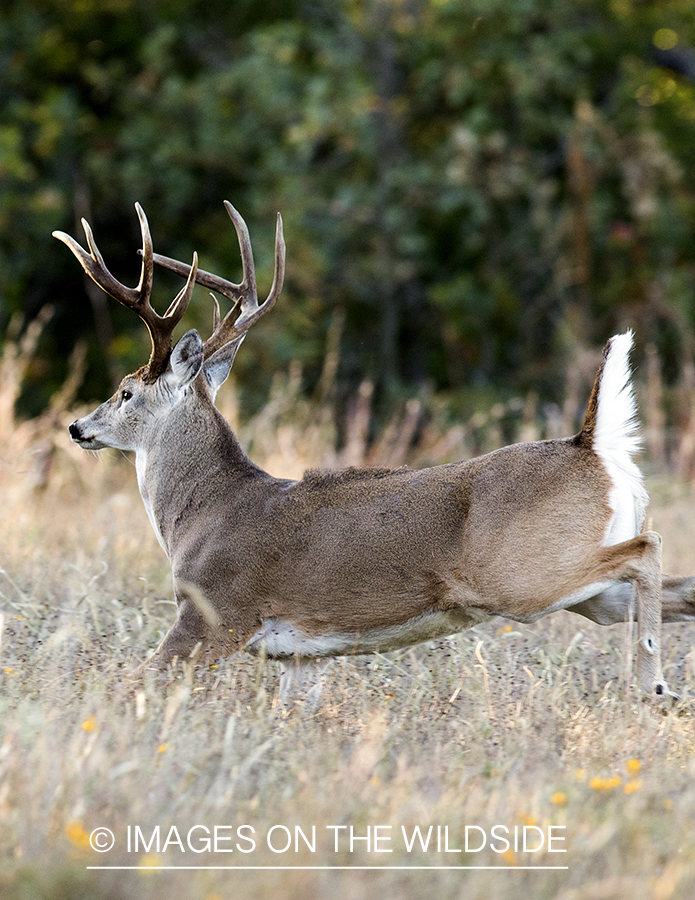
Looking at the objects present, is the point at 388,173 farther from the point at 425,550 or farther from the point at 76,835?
the point at 76,835

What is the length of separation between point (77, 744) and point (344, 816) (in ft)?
2.13

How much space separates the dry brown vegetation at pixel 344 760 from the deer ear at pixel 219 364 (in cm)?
95

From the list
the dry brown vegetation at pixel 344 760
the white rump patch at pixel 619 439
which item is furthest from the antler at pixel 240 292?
the white rump patch at pixel 619 439

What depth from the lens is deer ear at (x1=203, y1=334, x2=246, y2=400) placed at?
494 centimetres

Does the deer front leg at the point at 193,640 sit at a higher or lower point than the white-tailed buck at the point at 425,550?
lower

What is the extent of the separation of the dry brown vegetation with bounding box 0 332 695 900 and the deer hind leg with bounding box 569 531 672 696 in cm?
13

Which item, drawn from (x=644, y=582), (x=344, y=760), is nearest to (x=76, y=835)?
(x=344, y=760)

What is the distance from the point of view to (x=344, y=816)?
9.16 ft

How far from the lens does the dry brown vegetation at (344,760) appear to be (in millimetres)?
2486

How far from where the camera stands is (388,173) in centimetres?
1312

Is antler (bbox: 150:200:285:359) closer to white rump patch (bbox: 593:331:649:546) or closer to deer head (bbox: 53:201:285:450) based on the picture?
deer head (bbox: 53:201:285:450)

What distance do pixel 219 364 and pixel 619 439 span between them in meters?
1.78

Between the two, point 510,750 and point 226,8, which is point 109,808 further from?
point 226,8

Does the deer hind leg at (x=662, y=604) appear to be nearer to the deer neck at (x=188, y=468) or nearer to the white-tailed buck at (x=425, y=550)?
the white-tailed buck at (x=425, y=550)
